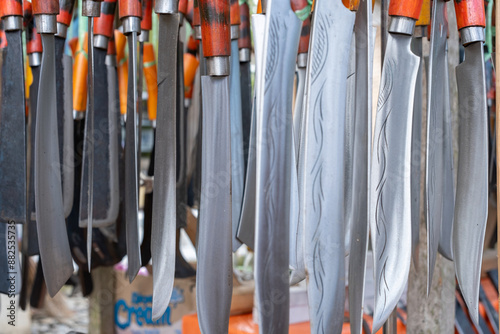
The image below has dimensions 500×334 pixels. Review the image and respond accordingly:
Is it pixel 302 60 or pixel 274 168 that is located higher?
pixel 302 60

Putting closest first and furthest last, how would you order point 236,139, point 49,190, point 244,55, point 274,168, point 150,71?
point 274,168 < point 49,190 < point 236,139 < point 244,55 < point 150,71

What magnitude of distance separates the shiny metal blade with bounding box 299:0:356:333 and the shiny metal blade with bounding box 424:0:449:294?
0.11 m

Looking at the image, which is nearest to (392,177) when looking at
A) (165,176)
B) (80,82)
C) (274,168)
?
(274,168)

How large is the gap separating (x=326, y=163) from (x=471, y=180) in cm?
18

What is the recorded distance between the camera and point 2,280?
64 cm

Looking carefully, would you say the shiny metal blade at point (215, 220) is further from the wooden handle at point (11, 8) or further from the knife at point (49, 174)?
the wooden handle at point (11, 8)

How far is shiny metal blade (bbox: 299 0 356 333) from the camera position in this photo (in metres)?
0.43

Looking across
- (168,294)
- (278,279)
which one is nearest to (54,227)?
(168,294)

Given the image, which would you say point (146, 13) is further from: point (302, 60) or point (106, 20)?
point (302, 60)

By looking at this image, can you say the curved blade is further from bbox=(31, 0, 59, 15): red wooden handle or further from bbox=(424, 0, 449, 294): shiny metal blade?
bbox=(31, 0, 59, 15): red wooden handle

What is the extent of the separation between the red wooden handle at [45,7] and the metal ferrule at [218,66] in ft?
0.64

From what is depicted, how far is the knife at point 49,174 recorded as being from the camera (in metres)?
0.51

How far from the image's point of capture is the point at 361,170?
Answer: 1.48ft

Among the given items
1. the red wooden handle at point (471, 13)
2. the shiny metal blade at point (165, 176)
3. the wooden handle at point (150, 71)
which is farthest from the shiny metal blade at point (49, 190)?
the red wooden handle at point (471, 13)
